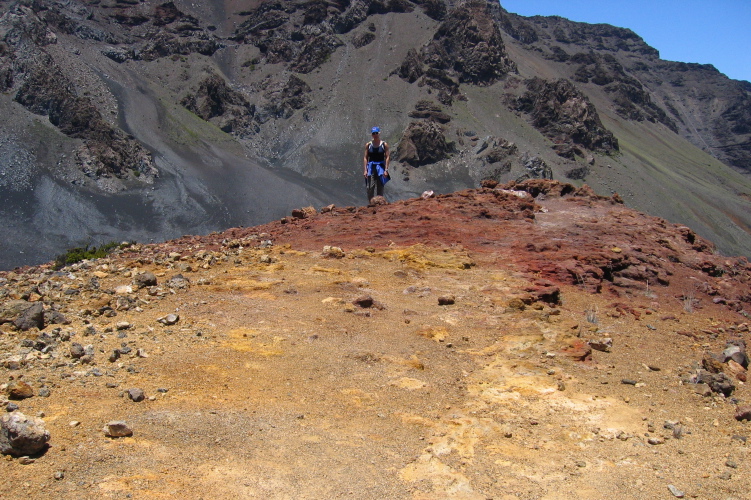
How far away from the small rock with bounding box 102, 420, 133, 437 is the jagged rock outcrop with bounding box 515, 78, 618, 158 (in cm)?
7388

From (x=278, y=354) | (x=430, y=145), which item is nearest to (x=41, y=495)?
(x=278, y=354)

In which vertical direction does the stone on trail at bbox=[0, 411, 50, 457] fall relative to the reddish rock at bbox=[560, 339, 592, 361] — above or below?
below

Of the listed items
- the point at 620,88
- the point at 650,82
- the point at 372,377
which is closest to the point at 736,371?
the point at 372,377

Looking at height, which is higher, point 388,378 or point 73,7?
point 73,7

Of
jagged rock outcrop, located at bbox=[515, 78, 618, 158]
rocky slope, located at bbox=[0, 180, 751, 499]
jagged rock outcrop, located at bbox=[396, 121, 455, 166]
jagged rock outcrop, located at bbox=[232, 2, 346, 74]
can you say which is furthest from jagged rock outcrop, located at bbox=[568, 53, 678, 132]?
rocky slope, located at bbox=[0, 180, 751, 499]

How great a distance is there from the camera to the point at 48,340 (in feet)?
15.5

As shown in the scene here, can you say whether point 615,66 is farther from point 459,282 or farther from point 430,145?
point 459,282

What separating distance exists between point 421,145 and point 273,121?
19.1 meters

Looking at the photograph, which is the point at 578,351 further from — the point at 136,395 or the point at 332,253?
the point at 332,253

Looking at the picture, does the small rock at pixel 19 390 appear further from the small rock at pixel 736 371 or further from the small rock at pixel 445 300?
the small rock at pixel 736 371

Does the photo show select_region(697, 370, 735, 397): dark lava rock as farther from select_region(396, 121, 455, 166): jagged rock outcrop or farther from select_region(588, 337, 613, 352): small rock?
select_region(396, 121, 455, 166): jagged rock outcrop

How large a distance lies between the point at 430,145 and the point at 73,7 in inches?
1925

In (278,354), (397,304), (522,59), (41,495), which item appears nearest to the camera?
(41,495)

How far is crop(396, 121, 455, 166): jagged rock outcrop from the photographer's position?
6575 centimetres
